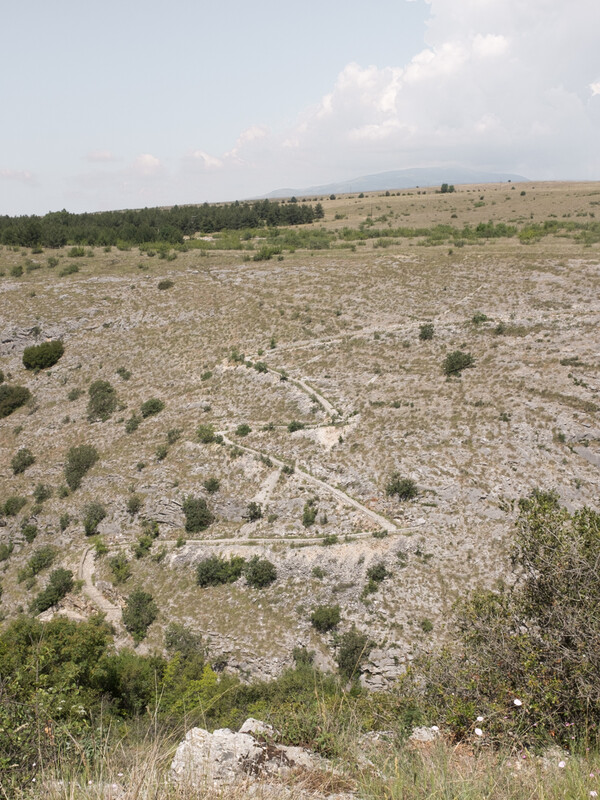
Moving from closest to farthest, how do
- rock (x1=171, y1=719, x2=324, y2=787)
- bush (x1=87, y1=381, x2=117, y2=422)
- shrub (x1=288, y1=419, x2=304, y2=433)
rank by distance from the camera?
rock (x1=171, y1=719, x2=324, y2=787)
shrub (x1=288, y1=419, x2=304, y2=433)
bush (x1=87, y1=381, x2=117, y2=422)

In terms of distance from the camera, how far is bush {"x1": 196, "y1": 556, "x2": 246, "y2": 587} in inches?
1197

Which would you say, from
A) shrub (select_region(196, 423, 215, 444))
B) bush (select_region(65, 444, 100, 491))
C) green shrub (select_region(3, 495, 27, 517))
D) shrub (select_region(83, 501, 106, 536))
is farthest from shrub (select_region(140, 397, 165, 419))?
green shrub (select_region(3, 495, 27, 517))

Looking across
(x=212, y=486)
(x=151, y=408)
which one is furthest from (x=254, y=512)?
(x=151, y=408)

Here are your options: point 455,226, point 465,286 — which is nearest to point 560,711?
point 465,286

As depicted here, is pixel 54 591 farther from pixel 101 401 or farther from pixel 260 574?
pixel 101 401

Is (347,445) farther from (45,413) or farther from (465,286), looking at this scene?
(45,413)

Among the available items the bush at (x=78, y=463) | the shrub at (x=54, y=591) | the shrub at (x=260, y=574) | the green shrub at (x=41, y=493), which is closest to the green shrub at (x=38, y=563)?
the shrub at (x=54, y=591)

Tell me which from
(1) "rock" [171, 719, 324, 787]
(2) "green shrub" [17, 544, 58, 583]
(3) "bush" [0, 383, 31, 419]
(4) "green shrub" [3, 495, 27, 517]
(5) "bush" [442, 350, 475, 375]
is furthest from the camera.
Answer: (3) "bush" [0, 383, 31, 419]

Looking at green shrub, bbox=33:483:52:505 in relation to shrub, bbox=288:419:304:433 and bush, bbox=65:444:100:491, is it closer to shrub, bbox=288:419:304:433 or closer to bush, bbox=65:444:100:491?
bush, bbox=65:444:100:491

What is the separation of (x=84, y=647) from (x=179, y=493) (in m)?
16.8

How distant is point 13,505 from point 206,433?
17314mm

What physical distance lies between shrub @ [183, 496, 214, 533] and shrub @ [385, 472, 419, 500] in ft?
44.0

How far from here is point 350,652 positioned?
24.3 metres

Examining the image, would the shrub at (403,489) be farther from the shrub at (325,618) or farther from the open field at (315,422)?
the shrub at (325,618)
